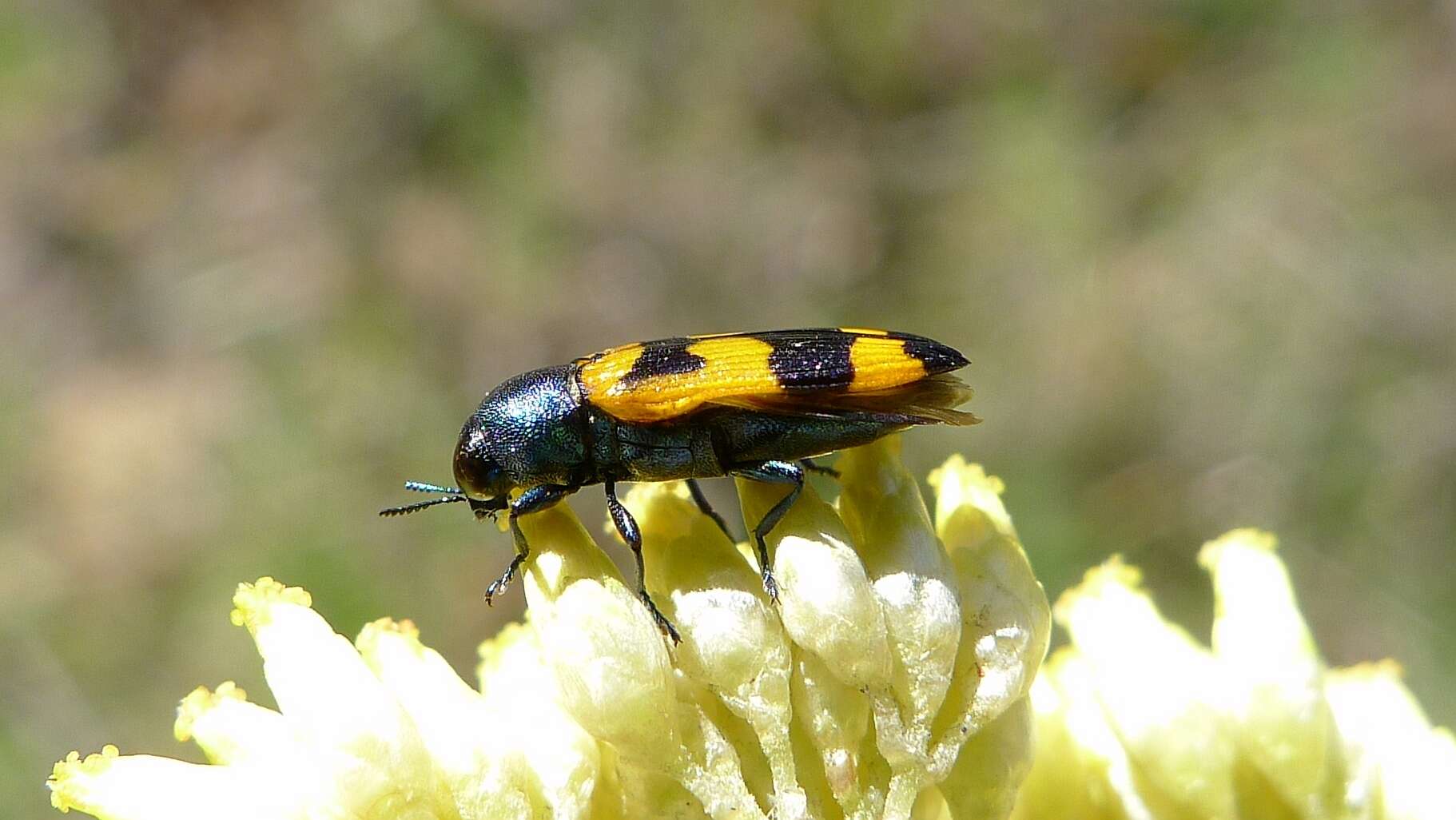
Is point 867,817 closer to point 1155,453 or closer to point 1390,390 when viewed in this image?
point 1155,453

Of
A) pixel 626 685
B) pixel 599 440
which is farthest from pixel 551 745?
pixel 599 440

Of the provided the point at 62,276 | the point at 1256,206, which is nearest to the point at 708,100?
the point at 1256,206

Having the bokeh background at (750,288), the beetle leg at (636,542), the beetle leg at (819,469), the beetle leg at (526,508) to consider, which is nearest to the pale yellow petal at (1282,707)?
the beetle leg at (819,469)

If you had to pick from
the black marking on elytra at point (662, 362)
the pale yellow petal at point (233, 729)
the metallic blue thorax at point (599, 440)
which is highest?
the black marking on elytra at point (662, 362)

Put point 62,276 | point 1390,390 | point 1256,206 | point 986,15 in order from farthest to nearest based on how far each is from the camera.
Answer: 1. point 62,276
2. point 986,15
3. point 1256,206
4. point 1390,390

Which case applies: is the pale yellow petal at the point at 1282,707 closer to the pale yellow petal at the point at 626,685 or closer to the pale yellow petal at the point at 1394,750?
the pale yellow petal at the point at 1394,750

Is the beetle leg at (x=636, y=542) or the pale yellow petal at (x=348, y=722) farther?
the beetle leg at (x=636, y=542)

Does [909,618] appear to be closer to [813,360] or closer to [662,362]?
[813,360]
